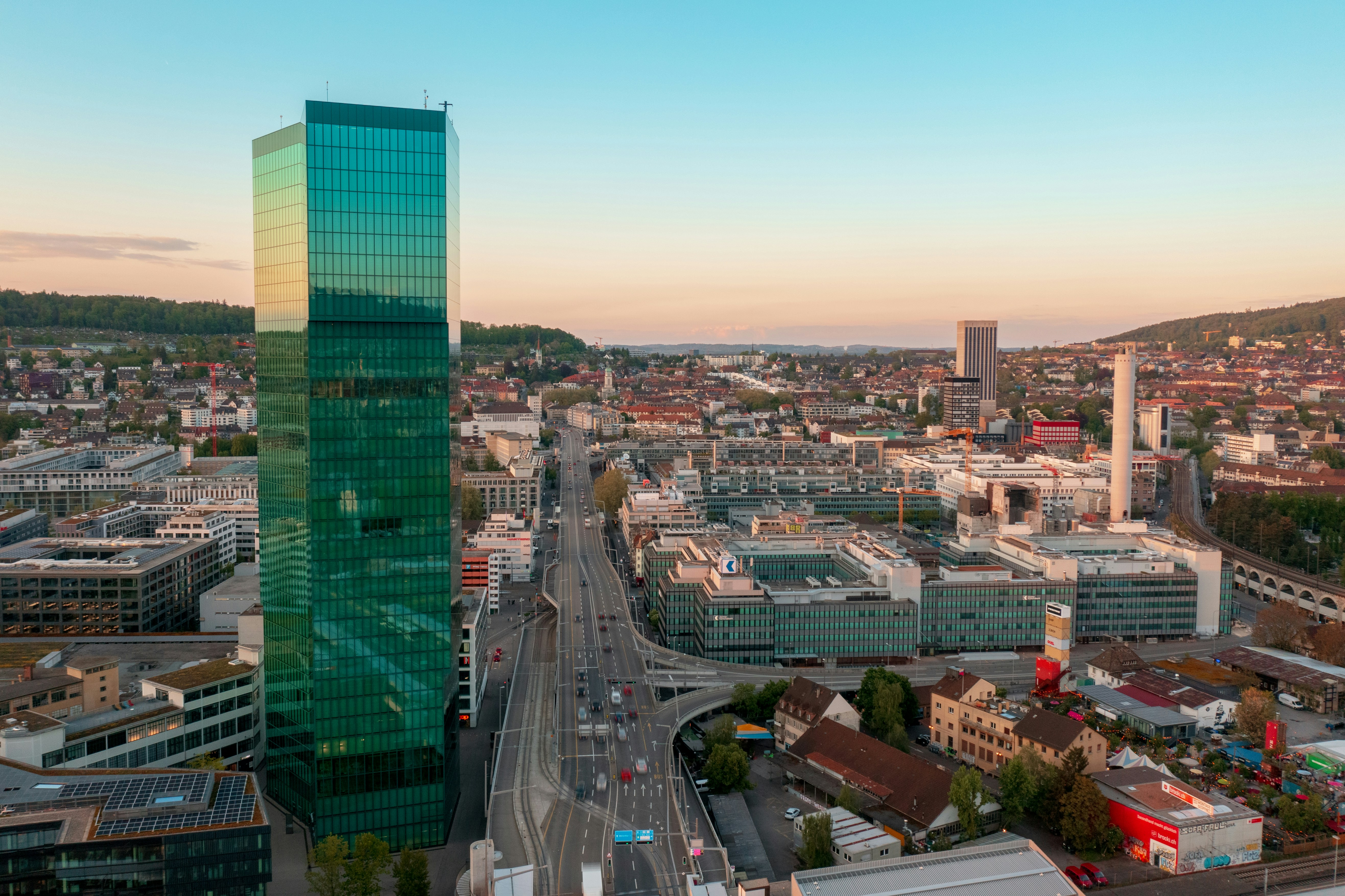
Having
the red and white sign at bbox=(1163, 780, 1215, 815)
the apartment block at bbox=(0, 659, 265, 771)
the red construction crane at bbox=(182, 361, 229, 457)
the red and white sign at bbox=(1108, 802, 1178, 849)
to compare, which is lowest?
the red and white sign at bbox=(1108, 802, 1178, 849)

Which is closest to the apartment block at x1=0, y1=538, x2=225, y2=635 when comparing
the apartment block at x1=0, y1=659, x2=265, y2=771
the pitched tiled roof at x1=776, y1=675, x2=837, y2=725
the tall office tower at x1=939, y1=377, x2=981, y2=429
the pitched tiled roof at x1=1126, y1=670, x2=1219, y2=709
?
the apartment block at x1=0, y1=659, x2=265, y2=771

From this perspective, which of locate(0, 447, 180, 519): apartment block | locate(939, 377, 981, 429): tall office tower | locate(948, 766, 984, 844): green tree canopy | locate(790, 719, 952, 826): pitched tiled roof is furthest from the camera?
locate(939, 377, 981, 429): tall office tower

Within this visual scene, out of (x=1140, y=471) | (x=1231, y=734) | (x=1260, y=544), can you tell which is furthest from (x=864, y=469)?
(x=1231, y=734)

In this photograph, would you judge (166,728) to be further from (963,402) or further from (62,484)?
(963,402)

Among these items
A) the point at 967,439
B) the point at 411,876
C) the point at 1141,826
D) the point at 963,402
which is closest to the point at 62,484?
the point at 411,876

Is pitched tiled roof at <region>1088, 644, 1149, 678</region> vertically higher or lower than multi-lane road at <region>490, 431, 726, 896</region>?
higher

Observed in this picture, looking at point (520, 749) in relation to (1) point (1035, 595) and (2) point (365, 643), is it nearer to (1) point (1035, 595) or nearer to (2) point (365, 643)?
(2) point (365, 643)

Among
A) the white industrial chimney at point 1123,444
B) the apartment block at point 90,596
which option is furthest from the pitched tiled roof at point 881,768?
the white industrial chimney at point 1123,444

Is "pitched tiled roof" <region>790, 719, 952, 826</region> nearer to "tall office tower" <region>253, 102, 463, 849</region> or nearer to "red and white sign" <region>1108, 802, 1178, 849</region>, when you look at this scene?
"red and white sign" <region>1108, 802, 1178, 849</region>
